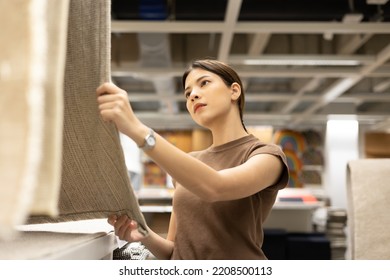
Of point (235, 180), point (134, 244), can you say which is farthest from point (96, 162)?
point (134, 244)

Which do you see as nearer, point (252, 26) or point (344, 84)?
point (252, 26)

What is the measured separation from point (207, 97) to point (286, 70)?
3814 mm

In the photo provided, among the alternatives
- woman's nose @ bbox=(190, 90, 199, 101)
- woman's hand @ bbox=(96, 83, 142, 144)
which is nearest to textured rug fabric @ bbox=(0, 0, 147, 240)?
woman's hand @ bbox=(96, 83, 142, 144)

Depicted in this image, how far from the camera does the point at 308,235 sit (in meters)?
3.59

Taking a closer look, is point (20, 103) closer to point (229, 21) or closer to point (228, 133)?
point (228, 133)

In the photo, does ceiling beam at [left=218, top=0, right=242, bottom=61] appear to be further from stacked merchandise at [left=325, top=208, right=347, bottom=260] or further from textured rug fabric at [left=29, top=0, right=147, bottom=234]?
textured rug fabric at [left=29, top=0, right=147, bottom=234]

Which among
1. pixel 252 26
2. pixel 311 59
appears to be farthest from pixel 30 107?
pixel 311 59

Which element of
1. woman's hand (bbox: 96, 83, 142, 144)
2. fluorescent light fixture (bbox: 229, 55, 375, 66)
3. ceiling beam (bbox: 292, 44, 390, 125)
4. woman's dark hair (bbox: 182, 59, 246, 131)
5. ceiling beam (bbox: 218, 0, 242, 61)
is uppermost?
ceiling beam (bbox: 292, 44, 390, 125)

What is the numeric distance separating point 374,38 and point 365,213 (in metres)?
3.67

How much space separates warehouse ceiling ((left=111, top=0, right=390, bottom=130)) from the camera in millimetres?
3154

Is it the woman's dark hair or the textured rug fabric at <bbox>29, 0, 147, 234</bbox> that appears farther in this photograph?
the woman's dark hair

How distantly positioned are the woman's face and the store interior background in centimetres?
20

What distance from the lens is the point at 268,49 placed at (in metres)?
4.75
